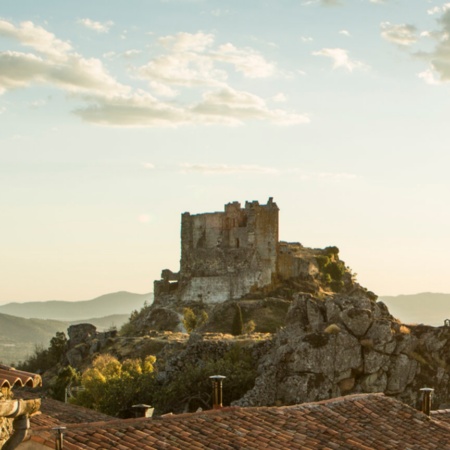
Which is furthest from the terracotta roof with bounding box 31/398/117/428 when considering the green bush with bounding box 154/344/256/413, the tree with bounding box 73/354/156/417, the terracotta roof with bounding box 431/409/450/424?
the green bush with bounding box 154/344/256/413

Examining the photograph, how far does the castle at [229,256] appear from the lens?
3989 inches

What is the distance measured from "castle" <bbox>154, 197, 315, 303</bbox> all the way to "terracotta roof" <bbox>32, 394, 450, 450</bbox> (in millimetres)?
75356

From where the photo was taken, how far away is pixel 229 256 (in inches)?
4085

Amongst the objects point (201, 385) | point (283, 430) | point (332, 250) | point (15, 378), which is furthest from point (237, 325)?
point (15, 378)

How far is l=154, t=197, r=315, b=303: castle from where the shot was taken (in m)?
101

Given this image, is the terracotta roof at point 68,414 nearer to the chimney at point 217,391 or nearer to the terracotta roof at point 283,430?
the chimney at point 217,391

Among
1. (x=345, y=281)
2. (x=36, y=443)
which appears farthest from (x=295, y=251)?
(x=36, y=443)

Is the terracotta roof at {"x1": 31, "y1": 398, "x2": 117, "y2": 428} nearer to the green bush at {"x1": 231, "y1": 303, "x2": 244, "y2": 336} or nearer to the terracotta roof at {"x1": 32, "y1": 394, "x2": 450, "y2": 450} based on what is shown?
the terracotta roof at {"x1": 32, "y1": 394, "x2": 450, "y2": 450}

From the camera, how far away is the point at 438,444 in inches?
912

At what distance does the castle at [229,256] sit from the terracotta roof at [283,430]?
75356 millimetres

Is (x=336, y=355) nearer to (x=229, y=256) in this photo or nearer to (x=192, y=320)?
(x=192, y=320)

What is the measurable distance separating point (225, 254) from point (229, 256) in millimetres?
526

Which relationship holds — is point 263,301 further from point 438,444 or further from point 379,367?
point 438,444

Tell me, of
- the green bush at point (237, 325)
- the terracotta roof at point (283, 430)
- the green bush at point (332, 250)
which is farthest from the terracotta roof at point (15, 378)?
the green bush at point (332, 250)
